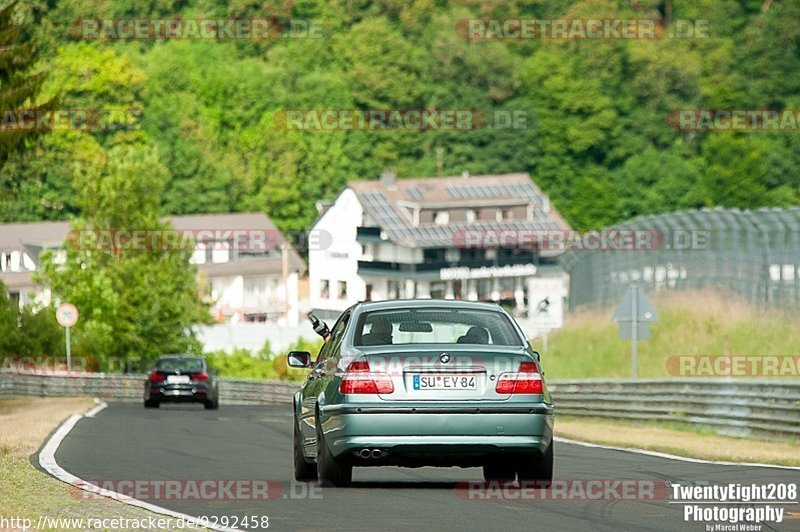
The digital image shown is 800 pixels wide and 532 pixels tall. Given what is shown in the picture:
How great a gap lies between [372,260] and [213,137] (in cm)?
2411

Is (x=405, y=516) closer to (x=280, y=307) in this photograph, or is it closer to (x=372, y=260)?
(x=372, y=260)

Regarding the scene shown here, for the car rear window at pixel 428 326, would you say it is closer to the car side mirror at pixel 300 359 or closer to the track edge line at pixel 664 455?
the car side mirror at pixel 300 359

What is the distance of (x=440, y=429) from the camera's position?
14.3 meters

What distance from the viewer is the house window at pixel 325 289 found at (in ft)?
391

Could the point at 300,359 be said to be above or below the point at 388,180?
below

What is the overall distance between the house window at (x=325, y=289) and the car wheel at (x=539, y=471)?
103m

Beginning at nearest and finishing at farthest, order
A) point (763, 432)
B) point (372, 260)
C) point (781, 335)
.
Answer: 1. point (763, 432)
2. point (781, 335)
3. point (372, 260)

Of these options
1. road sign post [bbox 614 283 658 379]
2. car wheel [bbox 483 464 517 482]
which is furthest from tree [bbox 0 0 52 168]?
car wheel [bbox 483 464 517 482]

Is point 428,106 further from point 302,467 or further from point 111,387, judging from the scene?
point 302,467

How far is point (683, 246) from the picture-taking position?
41.2 m

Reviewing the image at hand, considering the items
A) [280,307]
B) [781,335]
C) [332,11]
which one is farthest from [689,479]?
[332,11]

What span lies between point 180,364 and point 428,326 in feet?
95.4
